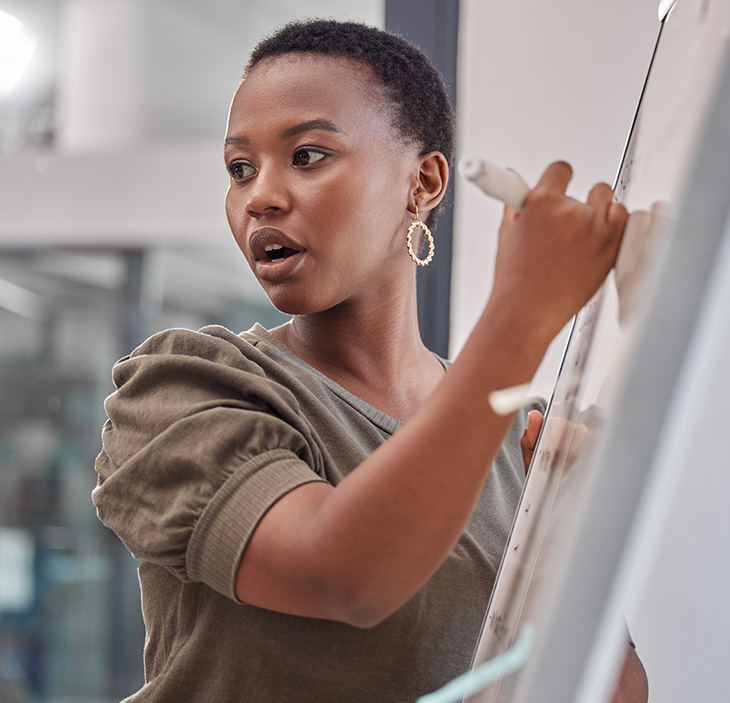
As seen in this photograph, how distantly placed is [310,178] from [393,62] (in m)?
0.21

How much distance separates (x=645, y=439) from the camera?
0.27 metres

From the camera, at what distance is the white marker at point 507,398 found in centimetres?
44

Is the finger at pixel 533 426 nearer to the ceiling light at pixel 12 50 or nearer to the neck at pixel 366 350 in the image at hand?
the neck at pixel 366 350

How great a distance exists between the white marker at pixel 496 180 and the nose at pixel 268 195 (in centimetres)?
32

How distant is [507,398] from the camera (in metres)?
→ 0.45

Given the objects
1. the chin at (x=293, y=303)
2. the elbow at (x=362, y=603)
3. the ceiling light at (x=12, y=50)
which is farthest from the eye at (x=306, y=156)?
the ceiling light at (x=12, y=50)

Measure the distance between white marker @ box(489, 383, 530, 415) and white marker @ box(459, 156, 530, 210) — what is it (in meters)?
0.10

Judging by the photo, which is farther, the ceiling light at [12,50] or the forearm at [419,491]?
the ceiling light at [12,50]

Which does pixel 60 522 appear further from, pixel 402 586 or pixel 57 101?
pixel 402 586

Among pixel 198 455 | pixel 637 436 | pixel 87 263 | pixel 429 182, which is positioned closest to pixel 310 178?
pixel 429 182

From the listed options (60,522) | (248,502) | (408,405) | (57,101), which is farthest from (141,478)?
(57,101)

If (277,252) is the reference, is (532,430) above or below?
below

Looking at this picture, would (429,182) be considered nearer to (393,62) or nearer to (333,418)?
(393,62)

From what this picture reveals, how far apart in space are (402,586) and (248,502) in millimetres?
111
